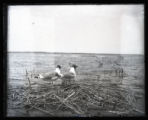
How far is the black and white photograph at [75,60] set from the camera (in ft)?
3.32

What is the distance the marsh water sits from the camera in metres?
1.02

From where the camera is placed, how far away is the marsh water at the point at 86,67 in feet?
3.34

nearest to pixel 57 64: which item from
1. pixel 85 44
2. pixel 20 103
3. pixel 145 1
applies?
pixel 85 44

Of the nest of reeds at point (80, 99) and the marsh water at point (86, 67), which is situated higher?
the marsh water at point (86, 67)

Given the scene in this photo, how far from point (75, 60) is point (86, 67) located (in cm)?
7

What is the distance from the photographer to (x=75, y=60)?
103 cm

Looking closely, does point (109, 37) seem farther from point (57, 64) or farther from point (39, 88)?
point (39, 88)

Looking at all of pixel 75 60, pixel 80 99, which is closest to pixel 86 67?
pixel 75 60

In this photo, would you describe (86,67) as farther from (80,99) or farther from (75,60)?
(80,99)

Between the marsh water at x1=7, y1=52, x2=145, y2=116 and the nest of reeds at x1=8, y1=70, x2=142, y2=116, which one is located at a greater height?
the marsh water at x1=7, y1=52, x2=145, y2=116

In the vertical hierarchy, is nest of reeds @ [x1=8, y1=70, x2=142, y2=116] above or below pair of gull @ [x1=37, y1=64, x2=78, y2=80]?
below

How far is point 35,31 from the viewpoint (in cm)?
103

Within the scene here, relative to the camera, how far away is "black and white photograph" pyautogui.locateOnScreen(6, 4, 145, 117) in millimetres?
1011

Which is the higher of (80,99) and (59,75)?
(59,75)
